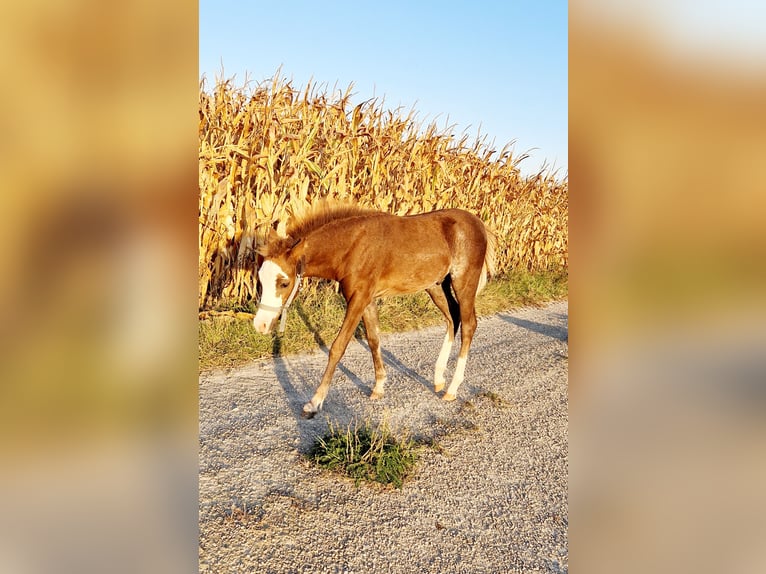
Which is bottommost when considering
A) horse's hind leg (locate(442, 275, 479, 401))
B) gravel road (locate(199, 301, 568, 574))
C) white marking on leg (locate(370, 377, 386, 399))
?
gravel road (locate(199, 301, 568, 574))

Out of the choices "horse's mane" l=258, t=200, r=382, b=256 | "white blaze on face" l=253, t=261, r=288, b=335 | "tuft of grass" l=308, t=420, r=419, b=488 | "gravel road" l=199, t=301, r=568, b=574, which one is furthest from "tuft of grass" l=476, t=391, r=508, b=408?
"white blaze on face" l=253, t=261, r=288, b=335

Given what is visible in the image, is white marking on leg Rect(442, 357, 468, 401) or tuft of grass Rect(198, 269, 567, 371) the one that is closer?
white marking on leg Rect(442, 357, 468, 401)

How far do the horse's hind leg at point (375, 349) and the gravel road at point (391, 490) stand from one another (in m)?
0.12

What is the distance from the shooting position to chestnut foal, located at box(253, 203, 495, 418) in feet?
13.8

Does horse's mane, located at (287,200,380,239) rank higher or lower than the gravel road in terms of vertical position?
higher

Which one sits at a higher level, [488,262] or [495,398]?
[488,262]

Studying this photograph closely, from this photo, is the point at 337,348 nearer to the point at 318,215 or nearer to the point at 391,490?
the point at 318,215

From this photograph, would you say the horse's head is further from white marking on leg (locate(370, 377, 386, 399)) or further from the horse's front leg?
white marking on leg (locate(370, 377, 386, 399))

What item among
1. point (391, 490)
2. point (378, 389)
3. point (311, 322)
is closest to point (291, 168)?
point (311, 322)

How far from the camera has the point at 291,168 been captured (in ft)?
22.9

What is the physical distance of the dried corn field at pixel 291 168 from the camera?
639 cm

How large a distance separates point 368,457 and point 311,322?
3924 mm
